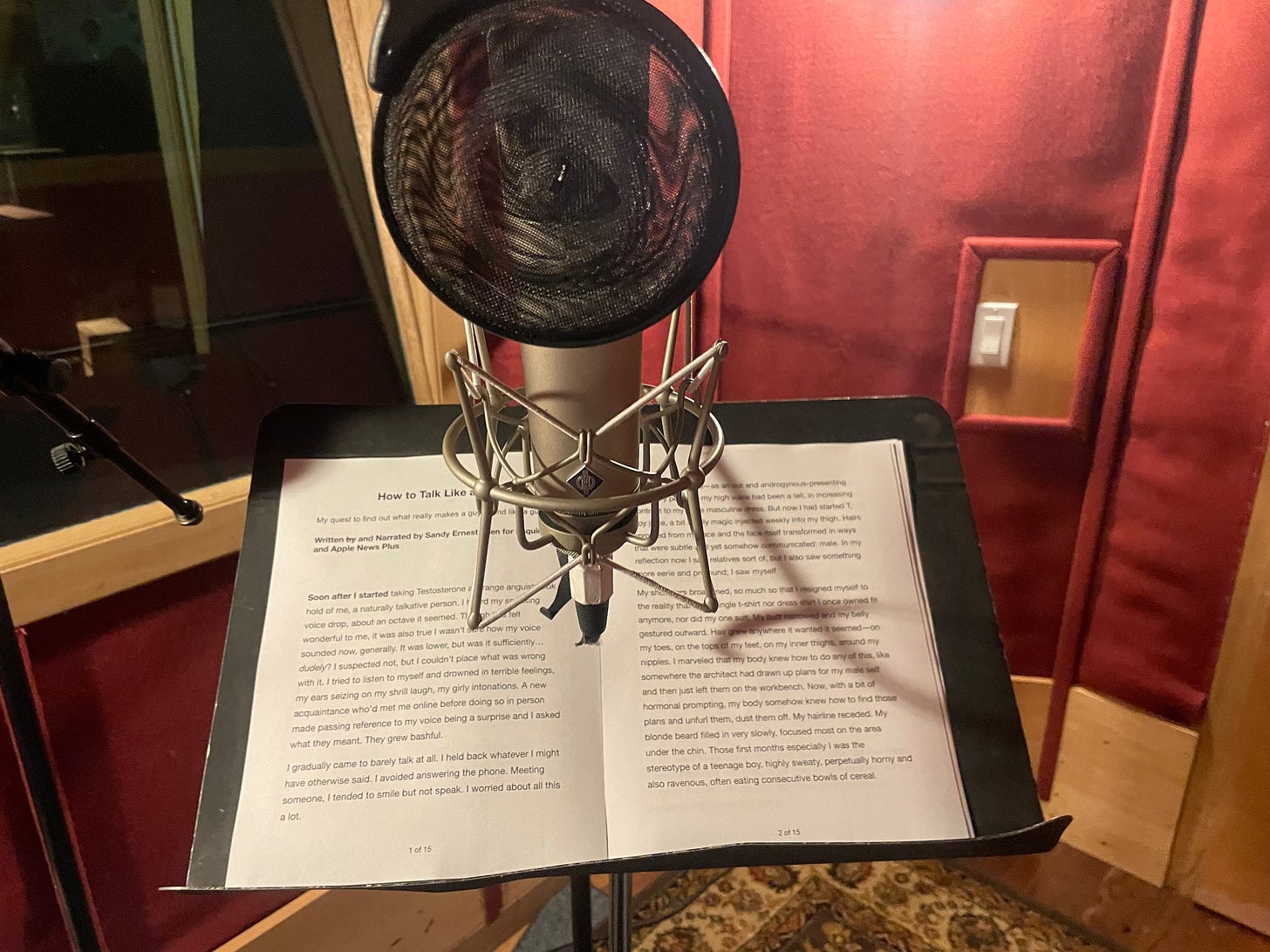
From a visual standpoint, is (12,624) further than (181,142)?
No

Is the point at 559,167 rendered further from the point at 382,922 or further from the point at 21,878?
the point at 382,922

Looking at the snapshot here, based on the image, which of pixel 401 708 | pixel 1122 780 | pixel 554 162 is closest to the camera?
pixel 554 162

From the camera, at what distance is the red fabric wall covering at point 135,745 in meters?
1.10

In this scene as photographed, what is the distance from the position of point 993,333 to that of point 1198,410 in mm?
317

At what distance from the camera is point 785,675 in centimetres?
78

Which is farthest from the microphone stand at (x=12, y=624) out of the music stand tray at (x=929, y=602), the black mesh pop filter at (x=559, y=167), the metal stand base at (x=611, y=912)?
the metal stand base at (x=611, y=912)

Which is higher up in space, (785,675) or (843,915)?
(785,675)

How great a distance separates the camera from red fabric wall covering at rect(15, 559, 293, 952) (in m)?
1.10

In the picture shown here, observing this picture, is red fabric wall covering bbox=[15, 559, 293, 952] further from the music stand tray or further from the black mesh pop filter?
the black mesh pop filter

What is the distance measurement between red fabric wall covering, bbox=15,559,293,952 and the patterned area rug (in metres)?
0.76

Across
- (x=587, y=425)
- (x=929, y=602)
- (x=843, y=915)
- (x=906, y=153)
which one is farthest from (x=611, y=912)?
(x=906, y=153)

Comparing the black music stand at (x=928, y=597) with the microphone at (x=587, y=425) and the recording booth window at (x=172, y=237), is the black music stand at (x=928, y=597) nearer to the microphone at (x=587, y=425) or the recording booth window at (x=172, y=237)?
the microphone at (x=587, y=425)

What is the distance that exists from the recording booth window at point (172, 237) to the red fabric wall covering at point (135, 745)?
5.9 inches

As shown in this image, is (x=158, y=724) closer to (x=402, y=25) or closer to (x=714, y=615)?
(x=714, y=615)
